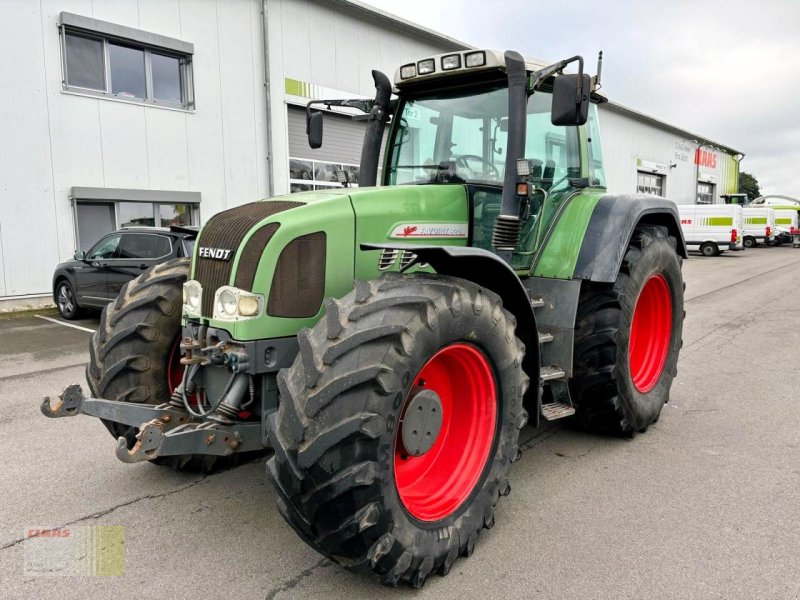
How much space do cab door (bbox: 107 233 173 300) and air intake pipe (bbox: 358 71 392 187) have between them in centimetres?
556

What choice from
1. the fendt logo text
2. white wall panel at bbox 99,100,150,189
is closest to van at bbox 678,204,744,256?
white wall panel at bbox 99,100,150,189

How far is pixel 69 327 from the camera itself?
32.6 feet

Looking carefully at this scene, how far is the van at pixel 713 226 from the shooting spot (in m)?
26.3

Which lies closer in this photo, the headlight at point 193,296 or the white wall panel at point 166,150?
the headlight at point 193,296

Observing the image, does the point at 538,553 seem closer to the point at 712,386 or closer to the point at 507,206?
the point at 507,206

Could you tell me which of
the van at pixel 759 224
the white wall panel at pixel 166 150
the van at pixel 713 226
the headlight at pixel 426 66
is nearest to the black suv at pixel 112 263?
the white wall panel at pixel 166 150

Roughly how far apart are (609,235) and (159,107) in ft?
36.6

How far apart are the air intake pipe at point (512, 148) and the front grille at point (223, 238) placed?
126 cm

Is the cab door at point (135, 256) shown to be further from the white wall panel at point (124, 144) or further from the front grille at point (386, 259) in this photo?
the front grille at point (386, 259)

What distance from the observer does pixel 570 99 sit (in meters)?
3.28

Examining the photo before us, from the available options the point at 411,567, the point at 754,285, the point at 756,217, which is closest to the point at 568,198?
the point at 411,567

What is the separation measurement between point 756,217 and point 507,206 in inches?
1409

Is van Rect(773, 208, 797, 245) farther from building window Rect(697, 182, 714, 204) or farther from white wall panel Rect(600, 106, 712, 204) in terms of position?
building window Rect(697, 182, 714, 204)

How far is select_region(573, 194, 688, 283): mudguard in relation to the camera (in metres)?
3.95
